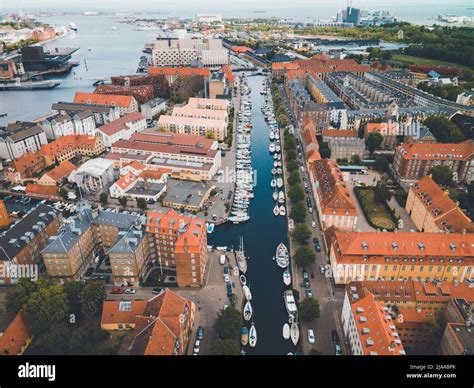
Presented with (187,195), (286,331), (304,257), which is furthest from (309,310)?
(187,195)

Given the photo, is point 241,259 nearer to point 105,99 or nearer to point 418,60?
point 105,99

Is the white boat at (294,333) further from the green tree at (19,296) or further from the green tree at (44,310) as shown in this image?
the green tree at (19,296)

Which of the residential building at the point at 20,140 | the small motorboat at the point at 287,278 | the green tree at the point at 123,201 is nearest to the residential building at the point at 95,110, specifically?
the residential building at the point at 20,140

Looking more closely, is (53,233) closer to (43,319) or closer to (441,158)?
(43,319)

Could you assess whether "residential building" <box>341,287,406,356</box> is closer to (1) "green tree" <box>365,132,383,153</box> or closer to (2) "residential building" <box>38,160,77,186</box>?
(1) "green tree" <box>365,132,383,153</box>

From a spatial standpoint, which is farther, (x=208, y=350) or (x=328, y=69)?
(x=328, y=69)

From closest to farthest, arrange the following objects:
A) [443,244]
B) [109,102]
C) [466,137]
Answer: [443,244]
[466,137]
[109,102]

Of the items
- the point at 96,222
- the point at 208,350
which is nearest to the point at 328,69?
the point at 96,222

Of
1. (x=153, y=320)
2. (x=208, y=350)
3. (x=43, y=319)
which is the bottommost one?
(x=208, y=350)
